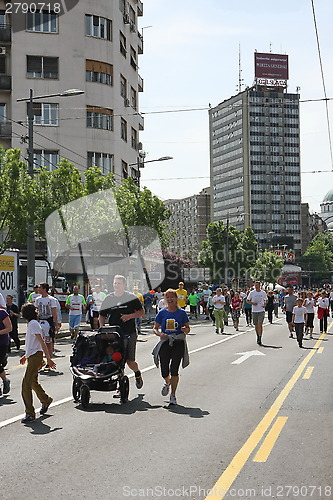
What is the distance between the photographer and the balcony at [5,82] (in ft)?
156

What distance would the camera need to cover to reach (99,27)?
50031 millimetres

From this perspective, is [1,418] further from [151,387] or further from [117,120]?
[117,120]

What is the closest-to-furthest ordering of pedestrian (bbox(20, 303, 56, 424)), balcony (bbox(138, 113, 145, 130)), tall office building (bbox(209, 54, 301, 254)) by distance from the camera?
pedestrian (bbox(20, 303, 56, 424)) → balcony (bbox(138, 113, 145, 130)) → tall office building (bbox(209, 54, 301, 254))

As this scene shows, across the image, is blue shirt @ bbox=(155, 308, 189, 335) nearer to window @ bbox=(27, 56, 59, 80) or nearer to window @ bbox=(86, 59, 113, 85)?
window @ bbox=(27, 56, 59, 80)

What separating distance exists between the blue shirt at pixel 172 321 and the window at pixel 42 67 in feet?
133

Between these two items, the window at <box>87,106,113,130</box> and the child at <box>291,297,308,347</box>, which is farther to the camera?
the window at <box>87,106,113,130</box>

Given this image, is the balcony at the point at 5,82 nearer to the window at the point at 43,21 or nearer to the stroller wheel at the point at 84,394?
the window at the point at 43,21

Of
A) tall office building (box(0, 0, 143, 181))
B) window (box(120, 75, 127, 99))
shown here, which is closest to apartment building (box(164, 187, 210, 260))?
window (box(120, 75, 127, 99))

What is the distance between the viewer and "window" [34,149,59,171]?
156 feet

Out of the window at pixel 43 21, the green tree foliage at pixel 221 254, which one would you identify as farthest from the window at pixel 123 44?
the green tree foliage at pixel 221 254

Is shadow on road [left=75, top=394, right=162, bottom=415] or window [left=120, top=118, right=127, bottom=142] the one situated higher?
window [left=120, top=118, right=127, bottom=142]

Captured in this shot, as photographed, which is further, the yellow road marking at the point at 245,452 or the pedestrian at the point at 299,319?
the pedestrian at the point at 299,319

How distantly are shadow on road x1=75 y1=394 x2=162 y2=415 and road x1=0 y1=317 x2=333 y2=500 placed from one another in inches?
0.7

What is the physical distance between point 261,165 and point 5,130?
123 metres
